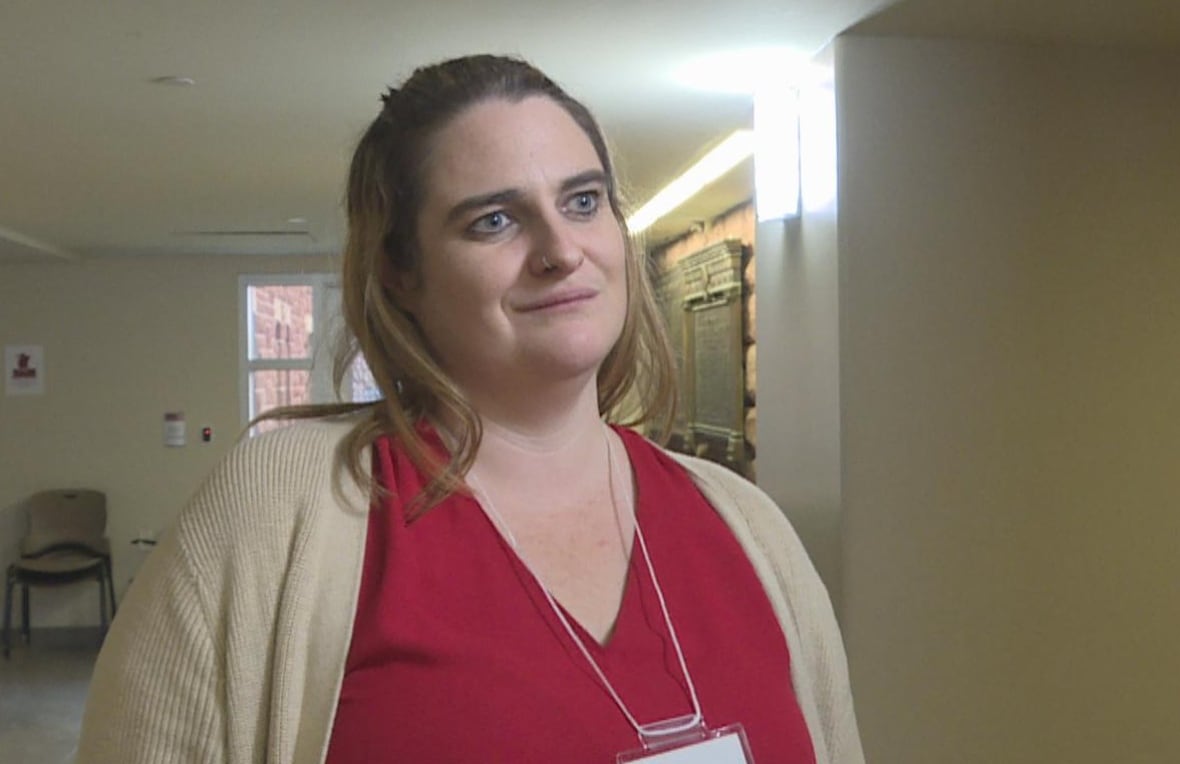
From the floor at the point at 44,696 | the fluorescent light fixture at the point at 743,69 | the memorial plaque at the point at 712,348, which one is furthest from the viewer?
the floor at the point at 44,696

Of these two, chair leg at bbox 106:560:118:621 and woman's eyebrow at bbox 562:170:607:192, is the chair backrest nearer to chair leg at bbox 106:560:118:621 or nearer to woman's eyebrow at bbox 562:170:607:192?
chair leg at bbox 106:560:118:621

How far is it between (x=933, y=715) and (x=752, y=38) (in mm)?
1470

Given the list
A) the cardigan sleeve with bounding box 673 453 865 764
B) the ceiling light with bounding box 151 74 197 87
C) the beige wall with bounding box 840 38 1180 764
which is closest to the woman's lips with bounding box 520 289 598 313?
the cardigan sleeve with bounding box 673 453 865 764

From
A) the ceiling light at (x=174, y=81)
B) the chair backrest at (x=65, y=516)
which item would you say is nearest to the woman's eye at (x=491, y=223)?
the ceiling light at (x=174, y=81)

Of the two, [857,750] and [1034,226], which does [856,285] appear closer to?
[1034,226]

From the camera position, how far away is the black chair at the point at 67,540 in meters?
6.65

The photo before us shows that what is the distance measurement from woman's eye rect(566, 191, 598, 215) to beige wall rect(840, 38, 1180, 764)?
5.06ft

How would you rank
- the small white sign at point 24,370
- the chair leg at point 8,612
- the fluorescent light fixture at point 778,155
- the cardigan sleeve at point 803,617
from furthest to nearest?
the small white sign at point 24,370 → the chair leg at point 8,612 → the fluorescent light fixture at point 778,155 → the cardigan sleeve at point 803,617

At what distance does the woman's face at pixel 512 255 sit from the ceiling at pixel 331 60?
0.98 ft

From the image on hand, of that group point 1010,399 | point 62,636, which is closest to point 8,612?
point 62,636

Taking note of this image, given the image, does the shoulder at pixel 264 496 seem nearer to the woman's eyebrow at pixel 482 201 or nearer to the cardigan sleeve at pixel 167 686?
the cardigan sleeve at pixel 167 686

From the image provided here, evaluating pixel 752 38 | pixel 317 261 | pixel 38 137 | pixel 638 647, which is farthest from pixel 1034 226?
pixel 317 261

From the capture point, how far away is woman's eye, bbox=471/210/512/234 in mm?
944

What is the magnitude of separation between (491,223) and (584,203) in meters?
0.09
